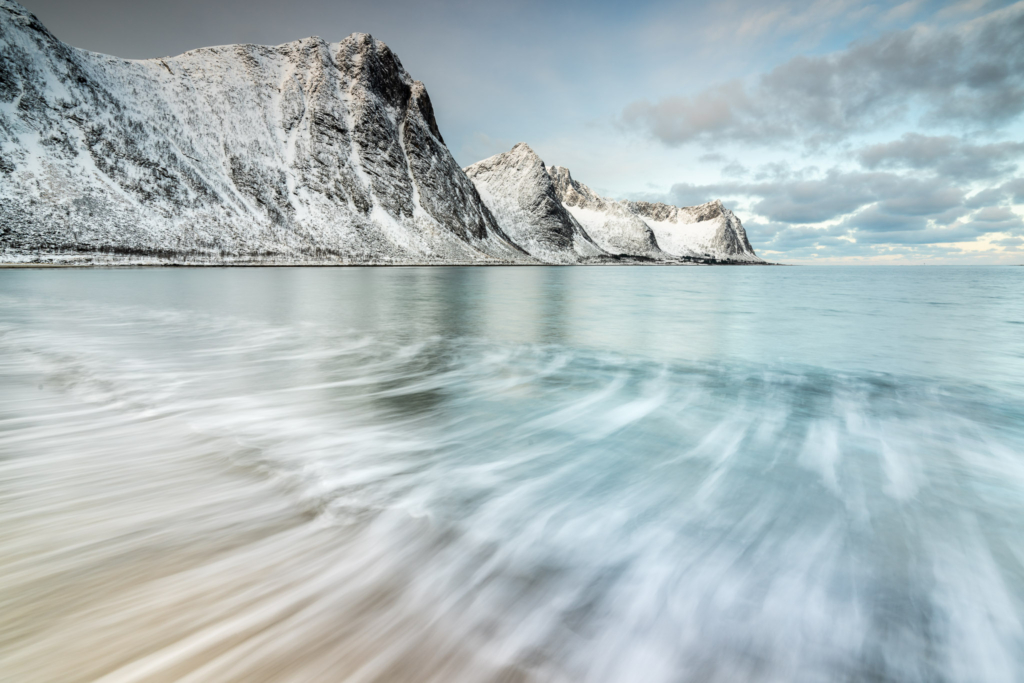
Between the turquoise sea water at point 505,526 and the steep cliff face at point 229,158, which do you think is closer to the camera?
the turquoise sea water at point 505,526

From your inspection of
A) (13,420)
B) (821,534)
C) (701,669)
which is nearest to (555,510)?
(701,669)

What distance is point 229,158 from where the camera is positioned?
314 feet

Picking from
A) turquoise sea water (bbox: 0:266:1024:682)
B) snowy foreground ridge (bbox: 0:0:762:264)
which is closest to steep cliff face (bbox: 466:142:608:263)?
snowy foreground ridge (bbox: 0:0:762:264)

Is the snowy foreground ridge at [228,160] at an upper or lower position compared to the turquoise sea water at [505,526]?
upper

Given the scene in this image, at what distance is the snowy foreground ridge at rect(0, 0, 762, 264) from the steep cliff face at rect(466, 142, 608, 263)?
2144 centimetres

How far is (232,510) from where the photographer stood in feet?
9.61

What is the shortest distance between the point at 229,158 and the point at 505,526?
4553 inches

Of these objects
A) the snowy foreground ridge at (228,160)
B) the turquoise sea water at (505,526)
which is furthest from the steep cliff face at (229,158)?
the turquoise sea water at (505,526)

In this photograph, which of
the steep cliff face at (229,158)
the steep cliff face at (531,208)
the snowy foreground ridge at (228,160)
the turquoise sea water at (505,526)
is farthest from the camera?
the steep cliff face at (531,208)

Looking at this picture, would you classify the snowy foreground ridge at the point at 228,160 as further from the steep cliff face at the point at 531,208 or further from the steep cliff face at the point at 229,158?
the steep cliff face at the point at 531,208

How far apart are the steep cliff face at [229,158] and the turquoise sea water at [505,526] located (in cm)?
8524

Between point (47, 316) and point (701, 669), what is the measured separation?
18418 millimetres

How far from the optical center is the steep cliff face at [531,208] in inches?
6275

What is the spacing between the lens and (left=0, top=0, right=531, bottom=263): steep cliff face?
72938mm
